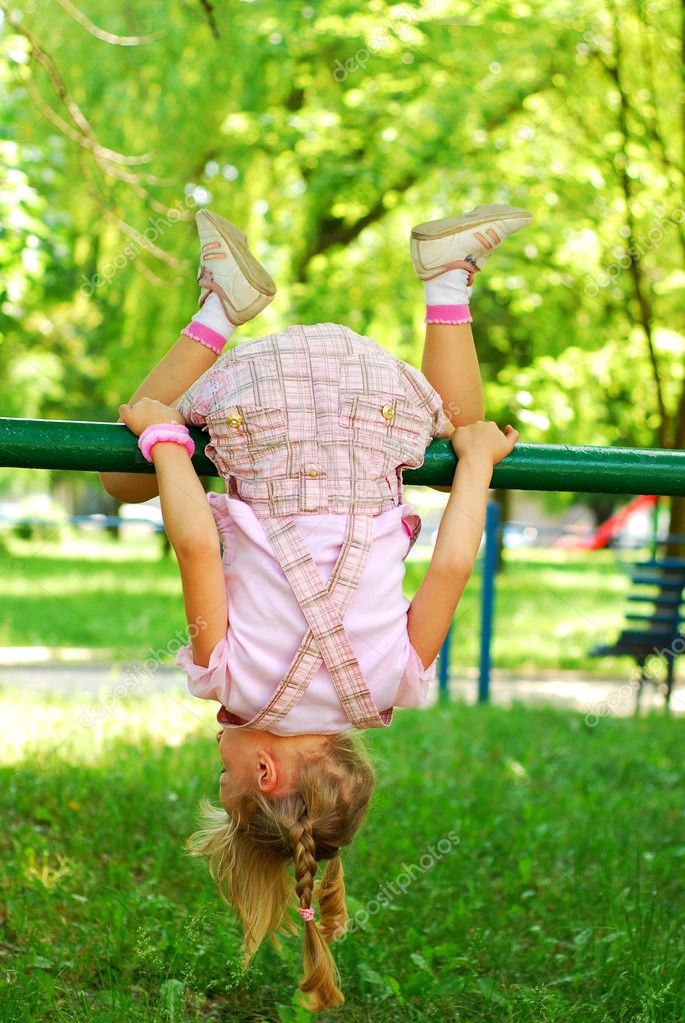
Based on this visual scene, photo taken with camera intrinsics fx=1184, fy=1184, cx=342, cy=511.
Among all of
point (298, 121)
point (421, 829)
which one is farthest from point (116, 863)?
point (298, 121)

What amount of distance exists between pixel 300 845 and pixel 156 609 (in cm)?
985

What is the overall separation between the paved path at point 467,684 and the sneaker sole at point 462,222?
442cm

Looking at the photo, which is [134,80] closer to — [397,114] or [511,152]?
[397,114]

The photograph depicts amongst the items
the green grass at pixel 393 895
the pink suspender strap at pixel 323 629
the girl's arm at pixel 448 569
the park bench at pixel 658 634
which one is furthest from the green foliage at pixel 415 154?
the pink suspender strap at pixel 323 629

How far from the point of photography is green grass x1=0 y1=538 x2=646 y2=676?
10.4 metres

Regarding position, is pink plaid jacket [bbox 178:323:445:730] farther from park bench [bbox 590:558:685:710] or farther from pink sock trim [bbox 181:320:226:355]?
park bench [bbox 590:558:685:710]

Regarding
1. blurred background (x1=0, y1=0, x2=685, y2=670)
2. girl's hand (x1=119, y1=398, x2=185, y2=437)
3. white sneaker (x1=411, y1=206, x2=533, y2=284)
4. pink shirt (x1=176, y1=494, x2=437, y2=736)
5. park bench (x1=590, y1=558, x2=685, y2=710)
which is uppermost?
blurred background (x1=0, y1=0, x2=685, y2=670)

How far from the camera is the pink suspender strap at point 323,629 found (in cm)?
199

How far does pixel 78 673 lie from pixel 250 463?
6.62 meters

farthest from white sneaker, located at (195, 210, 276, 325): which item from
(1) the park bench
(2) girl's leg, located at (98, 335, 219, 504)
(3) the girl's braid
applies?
(1) the park bench

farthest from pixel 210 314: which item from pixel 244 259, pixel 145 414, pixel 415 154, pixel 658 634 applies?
pixel 415 154

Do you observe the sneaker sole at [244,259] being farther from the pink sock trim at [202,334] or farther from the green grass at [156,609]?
the green grass at [156,609]

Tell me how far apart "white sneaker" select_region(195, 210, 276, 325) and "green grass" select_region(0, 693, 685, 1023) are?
1364 millimetres

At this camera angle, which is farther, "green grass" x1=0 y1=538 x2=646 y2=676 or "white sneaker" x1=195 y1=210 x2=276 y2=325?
"green grass" x1=0 y1=538 x2=646 y2=676
